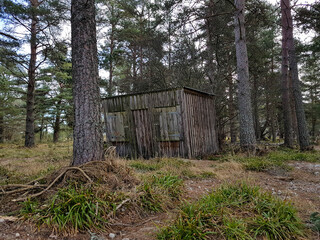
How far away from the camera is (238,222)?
6.34 feet

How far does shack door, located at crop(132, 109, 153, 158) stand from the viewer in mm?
8367

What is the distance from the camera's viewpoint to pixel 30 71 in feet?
42.9

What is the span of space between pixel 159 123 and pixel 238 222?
6.39 m

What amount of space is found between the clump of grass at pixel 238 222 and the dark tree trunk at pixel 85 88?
6.13 ft

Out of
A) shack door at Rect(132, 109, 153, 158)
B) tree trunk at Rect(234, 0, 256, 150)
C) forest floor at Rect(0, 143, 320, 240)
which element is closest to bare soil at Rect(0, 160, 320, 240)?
forest floor at Rect(0, 143, 320, 240)

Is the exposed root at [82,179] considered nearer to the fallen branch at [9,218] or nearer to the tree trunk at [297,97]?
the fallen branch at [9,218]

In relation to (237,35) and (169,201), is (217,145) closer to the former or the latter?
(237,35)

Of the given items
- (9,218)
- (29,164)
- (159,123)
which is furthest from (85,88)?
(159,123)

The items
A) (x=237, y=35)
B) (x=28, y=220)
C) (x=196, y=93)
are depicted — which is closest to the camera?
(x=28, y=220)

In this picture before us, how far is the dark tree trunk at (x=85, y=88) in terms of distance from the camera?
10.8 ft

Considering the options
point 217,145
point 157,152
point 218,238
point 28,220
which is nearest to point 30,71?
point 157,152

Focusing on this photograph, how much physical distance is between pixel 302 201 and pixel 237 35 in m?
6.81

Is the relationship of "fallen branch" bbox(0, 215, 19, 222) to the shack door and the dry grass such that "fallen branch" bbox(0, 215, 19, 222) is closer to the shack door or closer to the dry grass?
the dry grass

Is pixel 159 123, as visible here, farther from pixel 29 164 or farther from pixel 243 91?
pixel 29 164
